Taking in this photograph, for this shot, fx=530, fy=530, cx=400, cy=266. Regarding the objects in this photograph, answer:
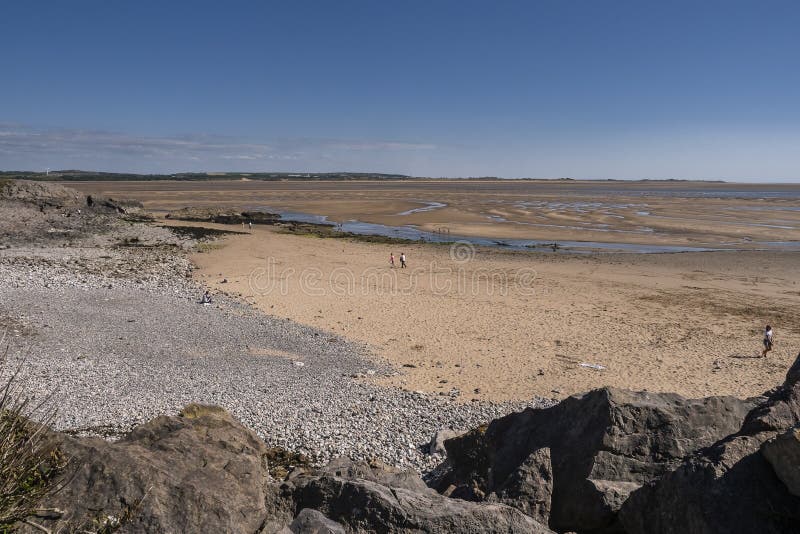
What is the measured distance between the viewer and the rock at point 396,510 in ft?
14.4

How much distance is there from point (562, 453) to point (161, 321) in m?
14.9

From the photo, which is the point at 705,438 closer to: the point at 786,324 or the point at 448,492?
the point at 448,492

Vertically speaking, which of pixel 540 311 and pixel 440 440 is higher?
pixel 540 311

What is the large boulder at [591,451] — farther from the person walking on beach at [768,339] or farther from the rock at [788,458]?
the person walking on beach at [768,339]

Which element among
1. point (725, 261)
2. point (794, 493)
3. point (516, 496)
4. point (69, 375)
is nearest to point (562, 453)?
point (516, 496)

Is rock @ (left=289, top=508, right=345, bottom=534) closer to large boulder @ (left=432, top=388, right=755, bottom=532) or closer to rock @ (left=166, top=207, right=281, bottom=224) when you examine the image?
large boulder @ (left=432, top=388, right=755, bottom=532)

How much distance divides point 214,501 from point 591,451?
4.04 metres

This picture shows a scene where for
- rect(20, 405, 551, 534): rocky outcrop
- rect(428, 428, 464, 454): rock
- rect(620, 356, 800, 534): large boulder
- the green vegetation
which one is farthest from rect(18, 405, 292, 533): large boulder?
rect(428, 428, 464, 454): rock

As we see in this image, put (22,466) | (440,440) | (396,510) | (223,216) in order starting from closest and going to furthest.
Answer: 1. (22,466)
2. (396,510)
3. (440,440)
4. (223,216)

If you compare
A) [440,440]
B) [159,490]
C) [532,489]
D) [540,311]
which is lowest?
[440,440]

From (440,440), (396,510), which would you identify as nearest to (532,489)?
(396,510)

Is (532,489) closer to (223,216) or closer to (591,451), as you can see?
(591,451)

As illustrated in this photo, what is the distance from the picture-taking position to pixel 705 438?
604 cm

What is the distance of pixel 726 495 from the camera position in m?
4.35
